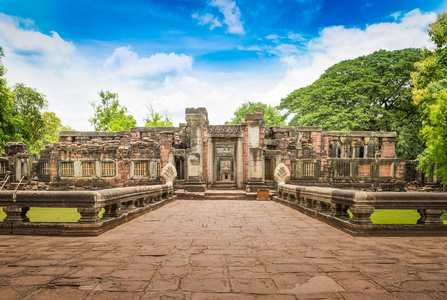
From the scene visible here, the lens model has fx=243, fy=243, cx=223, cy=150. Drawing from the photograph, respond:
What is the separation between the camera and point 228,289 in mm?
2430

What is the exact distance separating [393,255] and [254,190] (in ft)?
31.1

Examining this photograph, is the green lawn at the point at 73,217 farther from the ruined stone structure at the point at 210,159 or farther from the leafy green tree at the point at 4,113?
the leafy green tree at the point at 4,113

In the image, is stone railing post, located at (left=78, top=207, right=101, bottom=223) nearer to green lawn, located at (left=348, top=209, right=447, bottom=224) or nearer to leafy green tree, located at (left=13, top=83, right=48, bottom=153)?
green lawn, located at (left=348, top=209, right=447, bottom=224)

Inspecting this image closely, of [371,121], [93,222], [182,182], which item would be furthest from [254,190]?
[371,121]

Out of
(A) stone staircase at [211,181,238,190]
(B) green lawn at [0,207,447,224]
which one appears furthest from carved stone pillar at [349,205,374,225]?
(A) stone staircase at [211,181,238,190]

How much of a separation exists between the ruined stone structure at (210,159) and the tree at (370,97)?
3.98 metres

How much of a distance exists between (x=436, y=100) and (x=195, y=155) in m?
11.0

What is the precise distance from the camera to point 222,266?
304 centimetres

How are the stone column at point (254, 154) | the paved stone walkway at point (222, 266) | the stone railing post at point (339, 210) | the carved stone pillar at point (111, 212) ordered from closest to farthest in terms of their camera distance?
the paved stone walkway at point (222, 266), the carved stone pillar at point (111, 212), the stone railing post at point (339, 210), the stone column at point (254, 154)

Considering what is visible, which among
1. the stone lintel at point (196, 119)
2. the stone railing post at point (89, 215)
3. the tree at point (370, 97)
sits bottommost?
the stone railing post at point (89, 215)

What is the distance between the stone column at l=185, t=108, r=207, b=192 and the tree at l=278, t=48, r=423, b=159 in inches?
487

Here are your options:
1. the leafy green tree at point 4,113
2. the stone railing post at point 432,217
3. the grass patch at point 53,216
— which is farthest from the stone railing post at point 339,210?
the leafy green tree at point 4,113

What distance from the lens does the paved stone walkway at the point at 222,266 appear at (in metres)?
2.37

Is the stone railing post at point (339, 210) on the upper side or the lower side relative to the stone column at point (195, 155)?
lower
